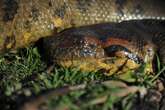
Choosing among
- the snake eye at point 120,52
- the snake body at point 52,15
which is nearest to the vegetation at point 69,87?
the snake eye at point 120,52

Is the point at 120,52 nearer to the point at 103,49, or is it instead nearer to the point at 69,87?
the point at 103,49

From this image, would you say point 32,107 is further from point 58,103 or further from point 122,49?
point 122,49

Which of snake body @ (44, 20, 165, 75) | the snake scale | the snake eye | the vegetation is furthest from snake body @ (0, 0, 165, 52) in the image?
the snake eye

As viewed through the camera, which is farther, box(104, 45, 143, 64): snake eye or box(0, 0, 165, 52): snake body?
box(0, 0, 165, 52): snake body

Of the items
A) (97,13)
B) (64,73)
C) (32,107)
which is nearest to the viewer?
(32,107)

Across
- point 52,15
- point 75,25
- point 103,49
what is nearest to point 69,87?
point 103,49

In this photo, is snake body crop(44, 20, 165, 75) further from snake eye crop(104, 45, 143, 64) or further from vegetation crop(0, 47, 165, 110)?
vegetation crop(0, 47, 165, 110)

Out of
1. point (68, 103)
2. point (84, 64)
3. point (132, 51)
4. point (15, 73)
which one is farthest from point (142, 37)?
point (68, 103)
